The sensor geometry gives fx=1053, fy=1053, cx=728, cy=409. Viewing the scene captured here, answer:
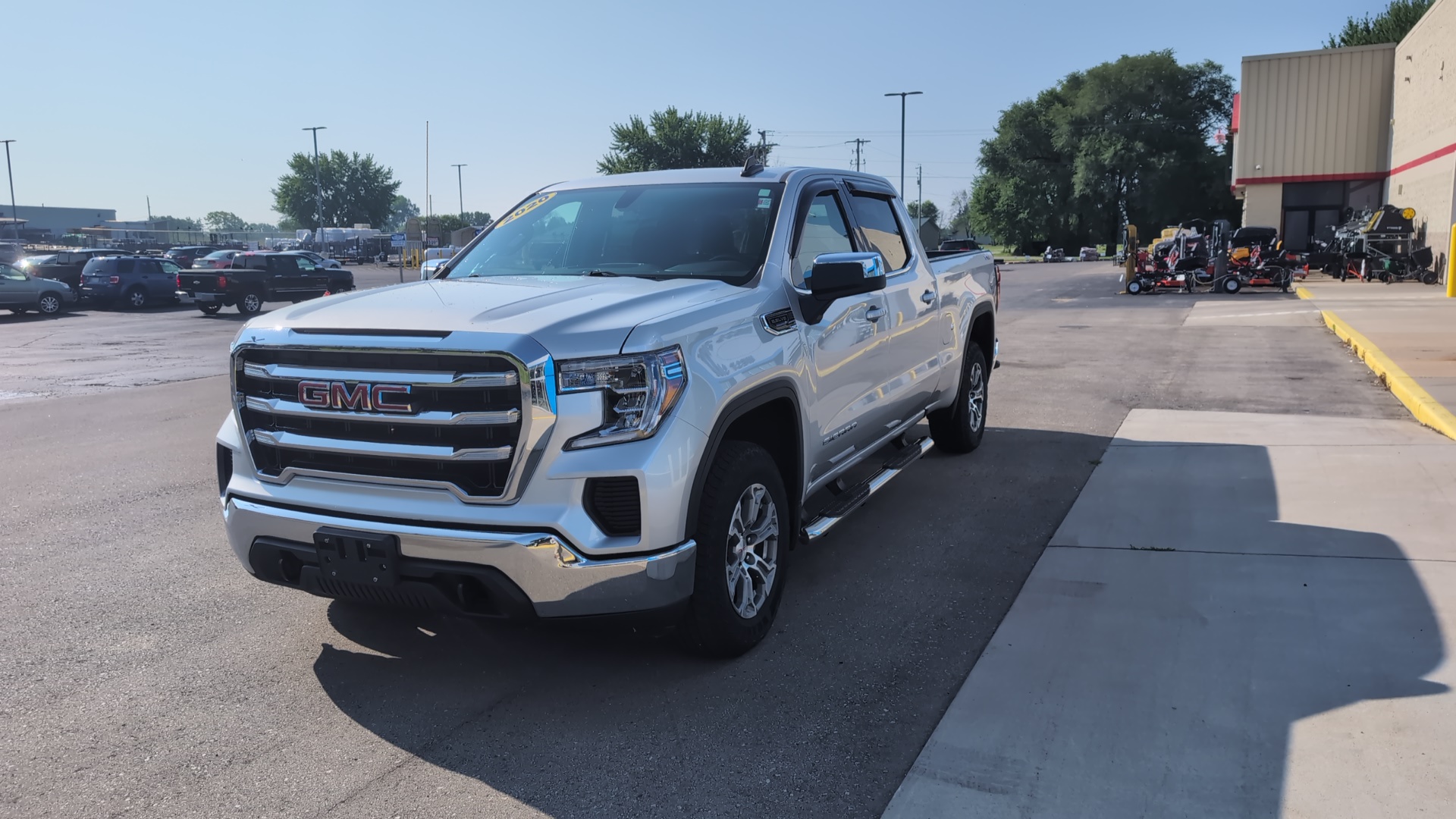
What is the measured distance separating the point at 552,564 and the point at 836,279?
175 centimetres

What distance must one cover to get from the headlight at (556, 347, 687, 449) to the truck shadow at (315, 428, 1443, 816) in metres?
0.67

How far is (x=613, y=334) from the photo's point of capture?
11.5 feet

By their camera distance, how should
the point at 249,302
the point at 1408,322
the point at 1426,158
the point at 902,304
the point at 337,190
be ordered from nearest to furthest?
the point at 902,304
the point at 1408,322
the point at 249,302
the point at 1426,158
the point at 337,190

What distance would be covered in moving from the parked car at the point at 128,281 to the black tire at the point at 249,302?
10.2ft

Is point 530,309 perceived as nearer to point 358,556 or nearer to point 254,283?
point 358,556

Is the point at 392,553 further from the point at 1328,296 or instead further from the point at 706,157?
the point at 706,157

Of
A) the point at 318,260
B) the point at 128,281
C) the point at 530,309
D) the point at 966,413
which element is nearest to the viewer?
the point at 530,309

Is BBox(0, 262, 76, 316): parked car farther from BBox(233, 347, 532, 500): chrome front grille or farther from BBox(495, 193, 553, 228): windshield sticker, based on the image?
BBox(233, 347, 532, 500): chrome front grille

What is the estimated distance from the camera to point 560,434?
342 cm

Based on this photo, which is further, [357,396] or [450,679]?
[450,679]

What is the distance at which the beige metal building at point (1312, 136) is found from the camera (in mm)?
37438

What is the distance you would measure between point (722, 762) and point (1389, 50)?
42.2 m

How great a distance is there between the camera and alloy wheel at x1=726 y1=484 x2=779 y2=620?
399 cm

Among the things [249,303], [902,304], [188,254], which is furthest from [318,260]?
[902,304]
